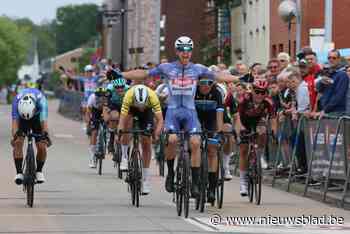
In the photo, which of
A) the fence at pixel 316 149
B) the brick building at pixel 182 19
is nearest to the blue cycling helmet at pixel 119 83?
the fence at pixel 316 149

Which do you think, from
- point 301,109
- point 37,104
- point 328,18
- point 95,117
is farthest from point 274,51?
point 37,104

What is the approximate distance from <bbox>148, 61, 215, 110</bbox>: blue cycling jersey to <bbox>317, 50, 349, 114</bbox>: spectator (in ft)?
11.1

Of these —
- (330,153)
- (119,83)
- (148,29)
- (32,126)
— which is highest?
(148,29)

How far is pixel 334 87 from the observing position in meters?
18.5

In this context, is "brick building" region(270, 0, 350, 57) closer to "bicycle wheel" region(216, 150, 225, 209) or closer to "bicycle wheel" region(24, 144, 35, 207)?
"bicycle wheel" region(216, 150, 225, 209)

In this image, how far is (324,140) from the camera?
18375 mm

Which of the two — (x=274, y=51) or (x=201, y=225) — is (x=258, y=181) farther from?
(x=274, y=51)

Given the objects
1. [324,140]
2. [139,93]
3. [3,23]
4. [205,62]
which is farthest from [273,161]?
[3,23]

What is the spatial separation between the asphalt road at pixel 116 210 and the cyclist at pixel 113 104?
0.88m

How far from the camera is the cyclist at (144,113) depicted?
16828 mm

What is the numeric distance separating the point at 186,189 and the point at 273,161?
25.1 ft

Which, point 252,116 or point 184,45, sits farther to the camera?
point 252,116

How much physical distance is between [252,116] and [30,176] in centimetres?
311

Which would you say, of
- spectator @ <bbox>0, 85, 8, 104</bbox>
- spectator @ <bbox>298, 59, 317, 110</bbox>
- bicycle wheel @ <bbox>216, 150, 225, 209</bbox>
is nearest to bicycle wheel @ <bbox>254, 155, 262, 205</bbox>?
bicycle wheel @ <bbox>216, 150, 225, 209</bbox>
